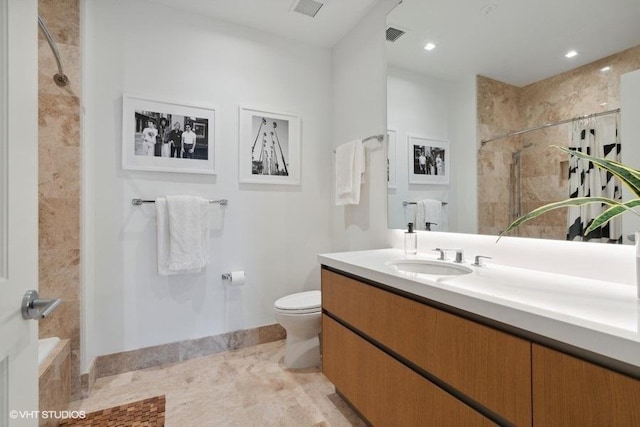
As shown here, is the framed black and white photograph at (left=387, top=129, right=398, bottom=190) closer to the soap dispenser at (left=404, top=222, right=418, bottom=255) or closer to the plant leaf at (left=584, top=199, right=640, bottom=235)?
the soap dispenser at (left=404, top=222, right=418, bottom=255)

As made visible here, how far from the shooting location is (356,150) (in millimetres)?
2250

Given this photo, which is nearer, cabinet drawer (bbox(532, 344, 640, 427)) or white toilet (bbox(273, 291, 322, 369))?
cabinet drawer (bbox(532, 344, 640, 427))

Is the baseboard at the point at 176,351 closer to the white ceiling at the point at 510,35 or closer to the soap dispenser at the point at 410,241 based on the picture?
the soap dispenser at the point at 410,241

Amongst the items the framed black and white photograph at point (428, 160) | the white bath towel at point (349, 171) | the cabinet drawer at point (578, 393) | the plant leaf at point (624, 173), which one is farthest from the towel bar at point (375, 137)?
the cabinet drawer at point (578, 393)

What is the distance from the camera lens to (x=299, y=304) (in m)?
1.98

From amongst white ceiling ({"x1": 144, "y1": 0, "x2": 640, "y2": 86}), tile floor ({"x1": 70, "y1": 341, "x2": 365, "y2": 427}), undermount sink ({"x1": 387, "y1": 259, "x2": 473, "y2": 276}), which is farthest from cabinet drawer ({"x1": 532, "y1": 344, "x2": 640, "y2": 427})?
white ceiling ({"x1": 144, "y1": 0, "x2": 640, "y2": 86})

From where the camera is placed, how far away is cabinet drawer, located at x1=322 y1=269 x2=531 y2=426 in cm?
74

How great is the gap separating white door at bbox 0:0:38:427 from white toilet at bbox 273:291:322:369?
131cm

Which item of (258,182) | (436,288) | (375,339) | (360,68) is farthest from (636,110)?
(258,182)

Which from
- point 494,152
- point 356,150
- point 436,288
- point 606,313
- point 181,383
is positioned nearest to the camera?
point 606,313

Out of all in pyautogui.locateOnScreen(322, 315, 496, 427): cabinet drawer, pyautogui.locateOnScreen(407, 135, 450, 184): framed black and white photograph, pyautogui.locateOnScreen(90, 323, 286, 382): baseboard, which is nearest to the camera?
pyautogui.locateOnScreen(322, 315, 496, 427): cabinet drawer

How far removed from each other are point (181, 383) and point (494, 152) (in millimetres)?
2319

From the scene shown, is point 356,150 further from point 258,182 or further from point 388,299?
point 388,299

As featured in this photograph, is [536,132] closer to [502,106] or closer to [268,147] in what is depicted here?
[502,106]
